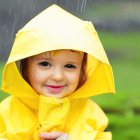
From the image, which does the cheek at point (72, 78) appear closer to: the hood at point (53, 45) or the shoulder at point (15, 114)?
the hood at point (53, 45)

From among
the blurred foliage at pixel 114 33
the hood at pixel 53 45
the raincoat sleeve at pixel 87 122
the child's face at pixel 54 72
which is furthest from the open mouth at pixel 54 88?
the blurred foliage at pixel 114 33

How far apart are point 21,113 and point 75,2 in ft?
8.96

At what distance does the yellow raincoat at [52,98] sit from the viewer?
1.37m

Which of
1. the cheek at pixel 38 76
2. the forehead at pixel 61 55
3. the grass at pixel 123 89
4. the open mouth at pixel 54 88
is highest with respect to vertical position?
the forehead at pixel 61 55

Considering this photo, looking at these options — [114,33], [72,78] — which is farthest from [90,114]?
[114,33]

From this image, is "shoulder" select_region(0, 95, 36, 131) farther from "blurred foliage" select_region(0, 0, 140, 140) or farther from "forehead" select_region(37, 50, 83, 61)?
"blurred foliage" select_region(0, 0, 140, 140)

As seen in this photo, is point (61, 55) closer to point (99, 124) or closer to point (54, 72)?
point (54, 72)

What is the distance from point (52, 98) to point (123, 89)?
6.23 ft

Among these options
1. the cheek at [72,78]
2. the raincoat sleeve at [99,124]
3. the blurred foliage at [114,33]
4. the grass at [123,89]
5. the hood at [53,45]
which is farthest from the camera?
the blurred foliage at [114,33]

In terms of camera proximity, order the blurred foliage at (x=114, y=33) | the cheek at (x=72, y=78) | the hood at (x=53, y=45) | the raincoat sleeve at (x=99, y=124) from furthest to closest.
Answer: the blurred foliage at (x=114, y=33), the raincoat sleeve at (x=99, y=124), the cheek at (x=72, y=78), the hood at (x=53, y=45)

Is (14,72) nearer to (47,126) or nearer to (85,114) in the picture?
(47,126)

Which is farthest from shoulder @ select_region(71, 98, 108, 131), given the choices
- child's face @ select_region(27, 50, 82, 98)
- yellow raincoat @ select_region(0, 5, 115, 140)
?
child's face @ select_region(27, 50, 82, 98)

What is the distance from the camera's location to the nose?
1386 mm

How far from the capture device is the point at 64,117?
1492 mm
